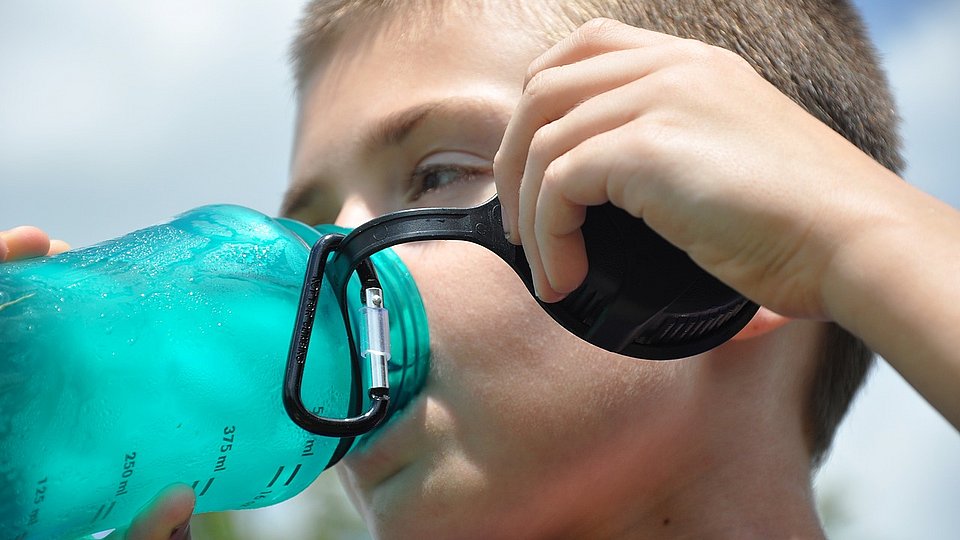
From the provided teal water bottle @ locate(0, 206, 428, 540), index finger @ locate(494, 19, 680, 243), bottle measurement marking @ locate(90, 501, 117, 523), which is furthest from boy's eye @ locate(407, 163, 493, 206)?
bottle measurement marking @ locate(90, 501, 117, 523)

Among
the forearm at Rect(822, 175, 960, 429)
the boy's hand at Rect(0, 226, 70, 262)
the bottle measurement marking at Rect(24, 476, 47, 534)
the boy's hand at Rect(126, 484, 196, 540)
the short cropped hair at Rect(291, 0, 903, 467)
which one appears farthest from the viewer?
the short cropped hair at Rect(291, 0, 903, 467)

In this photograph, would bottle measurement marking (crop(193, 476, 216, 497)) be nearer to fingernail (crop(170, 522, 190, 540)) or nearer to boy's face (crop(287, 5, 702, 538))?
fingernail (crop(170, 522, 190, 540))

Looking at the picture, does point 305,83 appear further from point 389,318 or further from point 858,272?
point 858,272

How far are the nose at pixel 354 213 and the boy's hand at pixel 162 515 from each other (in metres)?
0.46

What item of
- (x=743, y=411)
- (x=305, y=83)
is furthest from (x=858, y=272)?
(x=305, y=83)

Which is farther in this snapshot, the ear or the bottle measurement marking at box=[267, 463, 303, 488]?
the ear

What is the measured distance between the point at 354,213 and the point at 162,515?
0.52m

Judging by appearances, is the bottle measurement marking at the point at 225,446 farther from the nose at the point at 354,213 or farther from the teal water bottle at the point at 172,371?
the nose at the point at 354,213

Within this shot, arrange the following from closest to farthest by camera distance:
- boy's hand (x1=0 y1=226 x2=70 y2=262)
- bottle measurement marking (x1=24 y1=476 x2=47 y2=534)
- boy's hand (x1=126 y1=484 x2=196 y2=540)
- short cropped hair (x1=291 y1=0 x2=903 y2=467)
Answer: bottle measurement marking (x1=24 y1=476 x2=47 y2=534) → boy's hand (x1=126 y1=484 x2=196 y2=540) → boy's hand (x1=0 y1=226 x2=70 y2=262) → short cropped hair (x1=291 y1=0 x2=903 y2=467)

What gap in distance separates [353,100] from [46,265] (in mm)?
556

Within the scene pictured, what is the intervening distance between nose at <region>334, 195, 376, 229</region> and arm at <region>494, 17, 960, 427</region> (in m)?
0.43

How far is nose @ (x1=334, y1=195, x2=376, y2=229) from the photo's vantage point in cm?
147

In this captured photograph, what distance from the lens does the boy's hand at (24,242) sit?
1.29m

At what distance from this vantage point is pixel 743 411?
151 centimetres
